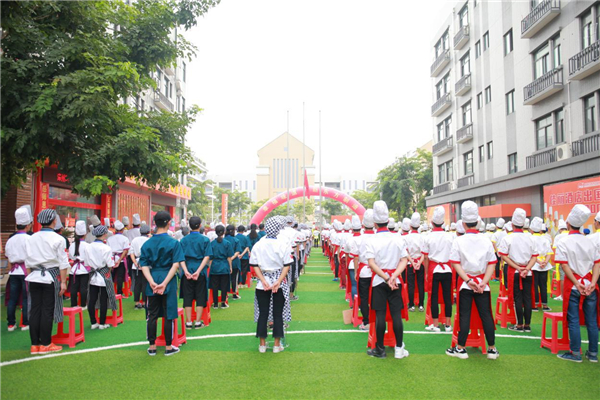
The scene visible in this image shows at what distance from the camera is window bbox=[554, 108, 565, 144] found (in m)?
16.9

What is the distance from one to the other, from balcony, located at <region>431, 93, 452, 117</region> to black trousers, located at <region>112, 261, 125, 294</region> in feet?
82.5

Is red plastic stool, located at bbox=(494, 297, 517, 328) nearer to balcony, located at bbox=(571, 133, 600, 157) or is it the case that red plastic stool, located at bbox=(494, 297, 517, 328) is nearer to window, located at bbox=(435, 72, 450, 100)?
balcony, located at bbox=(571, 133, 600, 157)

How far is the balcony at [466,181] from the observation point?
26.2 m

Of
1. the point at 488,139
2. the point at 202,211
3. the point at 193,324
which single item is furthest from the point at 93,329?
the point at 202,211

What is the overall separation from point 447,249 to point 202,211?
143 ft

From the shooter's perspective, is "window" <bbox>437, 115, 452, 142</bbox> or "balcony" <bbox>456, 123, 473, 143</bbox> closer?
"balcony" <bbox>456, 123, 473, 143</bbox>

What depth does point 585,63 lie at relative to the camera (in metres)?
14.8

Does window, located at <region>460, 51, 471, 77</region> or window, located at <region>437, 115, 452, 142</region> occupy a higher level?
window, located at <region>460, 51, 471, 77</region>

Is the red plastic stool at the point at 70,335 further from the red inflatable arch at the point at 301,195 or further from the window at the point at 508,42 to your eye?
the red inflatable arch at the point at 301,195

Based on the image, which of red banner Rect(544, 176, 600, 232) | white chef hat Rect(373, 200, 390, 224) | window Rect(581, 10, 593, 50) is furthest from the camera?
window Rect(581, 10, 593, 50)

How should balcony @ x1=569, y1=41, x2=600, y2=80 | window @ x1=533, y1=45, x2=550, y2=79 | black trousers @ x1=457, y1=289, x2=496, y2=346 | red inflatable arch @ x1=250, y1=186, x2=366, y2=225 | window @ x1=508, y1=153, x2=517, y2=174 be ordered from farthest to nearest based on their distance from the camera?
red inflatable arch @ x1=250, y1=186, x2=366, y2=225 → window @ x1=508, y1=153, x2=517, y2=174 → window @ x1=533, y1=45, x2=550, y2=79 → balcony @ x1=569, y1=41, x2=600, y2=80 → black trousers @ x1=457, y1=289, x2=496, y2=346

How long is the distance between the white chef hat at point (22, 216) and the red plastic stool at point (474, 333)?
654 cm

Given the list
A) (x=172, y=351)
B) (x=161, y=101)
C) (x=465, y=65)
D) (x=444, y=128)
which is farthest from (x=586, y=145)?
(x=161, y=101)

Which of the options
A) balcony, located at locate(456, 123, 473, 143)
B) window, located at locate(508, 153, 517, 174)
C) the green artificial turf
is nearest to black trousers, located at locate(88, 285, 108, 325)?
the green artificial turf
